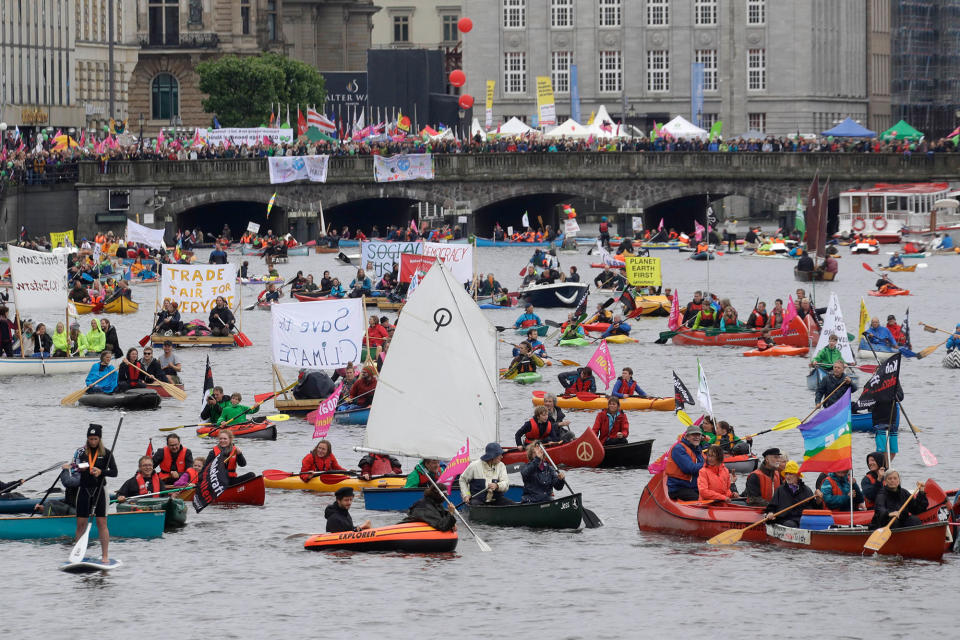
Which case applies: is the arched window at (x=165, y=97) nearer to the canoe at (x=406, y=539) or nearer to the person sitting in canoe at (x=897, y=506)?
the canoe at (x=406, y=539)

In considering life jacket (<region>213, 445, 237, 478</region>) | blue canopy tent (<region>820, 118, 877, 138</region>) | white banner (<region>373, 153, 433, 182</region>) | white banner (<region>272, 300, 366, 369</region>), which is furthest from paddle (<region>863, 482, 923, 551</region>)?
blue canopy tent (<region>820, 118, 877, 138</region>)

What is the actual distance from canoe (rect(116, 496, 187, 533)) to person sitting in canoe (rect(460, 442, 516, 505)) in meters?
5.15

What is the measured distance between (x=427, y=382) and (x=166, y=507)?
5374 mm

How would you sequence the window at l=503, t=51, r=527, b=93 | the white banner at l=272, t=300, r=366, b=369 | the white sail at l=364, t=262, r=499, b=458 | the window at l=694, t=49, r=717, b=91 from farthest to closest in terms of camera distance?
the window at l=503, t=51, r=527, b=93 → the window at l=694, t=49, r=717, b=91 → the white banner at l=272, t=300, r=366, b=369 → the white sail at l=364, t=262, r=499, b=458

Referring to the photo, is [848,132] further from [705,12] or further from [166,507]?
[166,507]

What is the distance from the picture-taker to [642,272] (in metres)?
76.9

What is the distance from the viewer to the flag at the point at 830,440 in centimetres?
3409

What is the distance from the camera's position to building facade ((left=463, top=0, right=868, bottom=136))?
147500mm

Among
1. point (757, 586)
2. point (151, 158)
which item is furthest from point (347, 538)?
point (151, 158)

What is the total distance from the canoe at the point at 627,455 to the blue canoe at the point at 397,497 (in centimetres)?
506

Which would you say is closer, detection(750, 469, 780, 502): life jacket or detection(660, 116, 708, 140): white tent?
detection(750, 469, 780, 502): life jacket

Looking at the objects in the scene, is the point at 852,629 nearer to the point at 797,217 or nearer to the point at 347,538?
the point at 347,538

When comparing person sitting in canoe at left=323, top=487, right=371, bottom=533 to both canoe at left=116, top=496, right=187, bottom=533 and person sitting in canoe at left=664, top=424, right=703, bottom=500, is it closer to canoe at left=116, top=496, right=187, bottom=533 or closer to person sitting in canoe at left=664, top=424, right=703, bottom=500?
canoe at left=116, top=496, right=187, bottom=533

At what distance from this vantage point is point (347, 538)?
3462 cm
